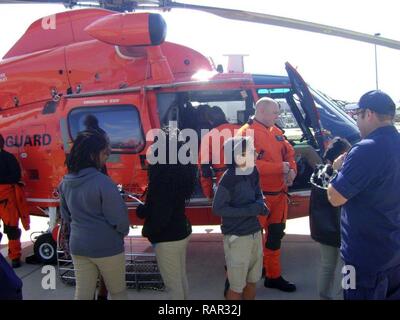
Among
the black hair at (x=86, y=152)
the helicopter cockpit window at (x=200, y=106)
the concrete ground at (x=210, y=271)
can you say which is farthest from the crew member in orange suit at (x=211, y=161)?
the black hair at (x=86, y=152)

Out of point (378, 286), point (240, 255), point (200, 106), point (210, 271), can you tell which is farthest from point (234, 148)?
point (210, 271)

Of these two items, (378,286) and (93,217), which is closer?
(378,286)

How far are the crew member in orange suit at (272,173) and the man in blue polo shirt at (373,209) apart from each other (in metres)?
1.71

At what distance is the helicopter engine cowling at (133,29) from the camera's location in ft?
16.8

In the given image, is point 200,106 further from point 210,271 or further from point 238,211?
point 238,211

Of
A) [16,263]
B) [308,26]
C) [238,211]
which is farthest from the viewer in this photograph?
[16,263]

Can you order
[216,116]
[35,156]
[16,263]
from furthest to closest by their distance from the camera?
[35,156] < [16,263] < [216,116]

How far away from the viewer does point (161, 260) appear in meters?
3.48

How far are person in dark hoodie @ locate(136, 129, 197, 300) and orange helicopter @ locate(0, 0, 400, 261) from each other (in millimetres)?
1634

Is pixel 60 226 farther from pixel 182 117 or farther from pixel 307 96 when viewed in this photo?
pixel 307 96

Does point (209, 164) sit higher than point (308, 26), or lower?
lower

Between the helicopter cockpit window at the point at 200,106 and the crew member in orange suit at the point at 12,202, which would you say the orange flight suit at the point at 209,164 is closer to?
the helicopter cockpit window at the point at 200,106

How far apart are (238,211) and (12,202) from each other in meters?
3.35

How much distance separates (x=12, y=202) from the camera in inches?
219
